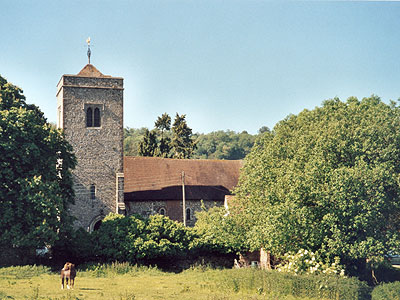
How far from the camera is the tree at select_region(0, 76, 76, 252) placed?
88.5 ft

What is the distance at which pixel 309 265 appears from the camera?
23375 mm

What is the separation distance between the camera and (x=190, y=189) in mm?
41438

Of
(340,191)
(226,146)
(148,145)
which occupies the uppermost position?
(226,146)

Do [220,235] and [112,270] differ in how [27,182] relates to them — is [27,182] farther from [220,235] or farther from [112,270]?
[220,235]

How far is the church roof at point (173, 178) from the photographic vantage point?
39.8 metres

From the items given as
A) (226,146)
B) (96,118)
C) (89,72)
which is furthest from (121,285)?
(226,146)

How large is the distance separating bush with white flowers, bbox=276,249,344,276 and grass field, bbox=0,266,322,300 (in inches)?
126

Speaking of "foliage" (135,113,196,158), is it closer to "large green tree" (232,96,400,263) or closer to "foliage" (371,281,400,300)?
"large green tree" (232,96,400,263)

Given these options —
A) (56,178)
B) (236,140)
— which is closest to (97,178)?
(56,178)

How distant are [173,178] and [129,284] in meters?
18.2

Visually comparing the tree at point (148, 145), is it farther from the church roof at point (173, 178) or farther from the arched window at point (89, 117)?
the arched window at point (89, 117)

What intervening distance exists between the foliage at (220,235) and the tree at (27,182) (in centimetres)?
853

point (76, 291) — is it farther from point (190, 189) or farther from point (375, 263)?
point (190, 189)

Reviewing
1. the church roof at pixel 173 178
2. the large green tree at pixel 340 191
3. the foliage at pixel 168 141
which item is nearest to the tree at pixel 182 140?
the foliage at pixel 168 141
